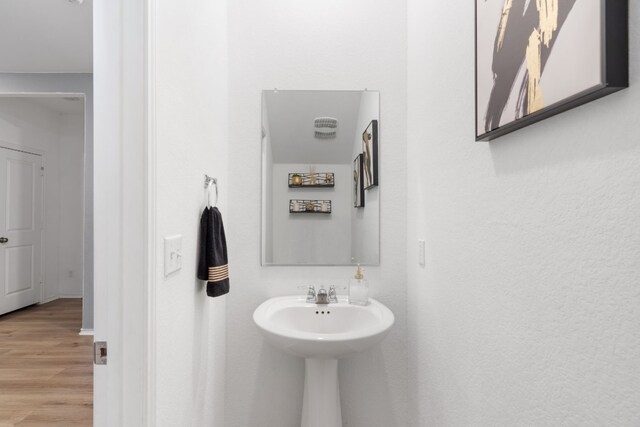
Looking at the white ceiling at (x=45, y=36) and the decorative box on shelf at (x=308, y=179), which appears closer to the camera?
the decorative box on shelf at (x=308, y=179)

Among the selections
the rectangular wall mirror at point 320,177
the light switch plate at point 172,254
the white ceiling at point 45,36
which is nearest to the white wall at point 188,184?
the light switch plate at point 172,254

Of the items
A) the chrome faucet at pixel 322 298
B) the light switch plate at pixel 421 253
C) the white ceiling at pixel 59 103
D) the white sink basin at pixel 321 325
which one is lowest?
the white sink basin at pixel 321 325

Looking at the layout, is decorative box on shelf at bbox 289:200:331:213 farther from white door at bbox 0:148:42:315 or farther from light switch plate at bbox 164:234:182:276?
white door at bbox 0:148:42:315

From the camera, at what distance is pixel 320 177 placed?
1896mm

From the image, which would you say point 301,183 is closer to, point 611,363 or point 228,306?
point 228,306

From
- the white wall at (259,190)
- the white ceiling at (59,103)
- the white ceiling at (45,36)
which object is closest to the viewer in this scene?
the white wall at (259,190)

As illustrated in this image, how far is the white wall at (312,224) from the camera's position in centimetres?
188

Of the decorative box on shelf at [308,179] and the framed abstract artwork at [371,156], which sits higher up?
the framed abstract artwork at [371,156]

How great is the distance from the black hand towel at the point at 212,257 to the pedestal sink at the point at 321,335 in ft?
0.79

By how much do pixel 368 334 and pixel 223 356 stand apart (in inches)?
32.5

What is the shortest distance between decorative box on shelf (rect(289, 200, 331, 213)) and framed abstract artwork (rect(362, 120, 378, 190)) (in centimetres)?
23

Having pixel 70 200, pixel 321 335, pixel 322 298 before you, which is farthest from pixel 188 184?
pixel 70 200

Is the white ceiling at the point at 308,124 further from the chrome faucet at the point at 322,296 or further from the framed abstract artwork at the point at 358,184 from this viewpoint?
the chrome faucet at the point at 322,296

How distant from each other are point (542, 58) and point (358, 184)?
1.18 metres
